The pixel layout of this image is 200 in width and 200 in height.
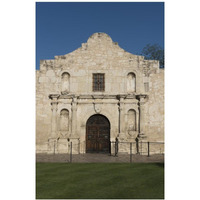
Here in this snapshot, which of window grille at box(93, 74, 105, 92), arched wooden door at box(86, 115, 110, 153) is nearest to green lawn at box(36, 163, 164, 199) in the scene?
arched wooden door at box(86, 115, 110, 153)

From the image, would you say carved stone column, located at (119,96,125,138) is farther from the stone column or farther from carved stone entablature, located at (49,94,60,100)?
carved stone entablature, located at (49,94,60,100)

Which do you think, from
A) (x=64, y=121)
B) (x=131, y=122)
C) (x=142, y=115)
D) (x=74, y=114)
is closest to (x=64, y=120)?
(x=64, y=121)

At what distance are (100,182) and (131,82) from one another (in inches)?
416

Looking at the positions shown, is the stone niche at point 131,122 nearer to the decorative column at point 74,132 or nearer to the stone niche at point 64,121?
the decorative column at point 74,132

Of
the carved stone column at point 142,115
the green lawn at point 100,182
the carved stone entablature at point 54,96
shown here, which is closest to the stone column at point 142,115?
the carved stone column at point 142,115

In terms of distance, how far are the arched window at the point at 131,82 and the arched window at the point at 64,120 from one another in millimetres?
4610

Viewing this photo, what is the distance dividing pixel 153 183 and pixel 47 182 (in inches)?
121

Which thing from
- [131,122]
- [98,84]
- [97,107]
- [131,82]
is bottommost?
[131,122]

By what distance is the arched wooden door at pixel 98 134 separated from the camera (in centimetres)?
1587

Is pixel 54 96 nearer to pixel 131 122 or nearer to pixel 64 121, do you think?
pixel 64 121

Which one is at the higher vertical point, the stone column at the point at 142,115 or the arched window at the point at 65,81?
the arched window at the point at 65,81

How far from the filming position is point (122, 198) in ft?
18.2

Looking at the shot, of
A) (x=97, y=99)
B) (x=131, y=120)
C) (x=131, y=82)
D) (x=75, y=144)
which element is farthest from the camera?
(x=131, y=82)

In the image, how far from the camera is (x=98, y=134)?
16.1 meters
